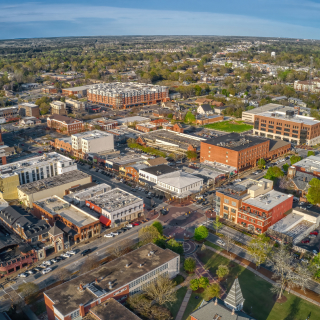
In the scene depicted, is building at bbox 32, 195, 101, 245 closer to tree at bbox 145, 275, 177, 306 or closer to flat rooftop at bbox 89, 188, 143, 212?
flat rooftop at bbox 89, 188, 143, 212

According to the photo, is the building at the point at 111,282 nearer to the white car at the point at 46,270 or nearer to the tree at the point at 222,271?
the tree at the point at 222,271

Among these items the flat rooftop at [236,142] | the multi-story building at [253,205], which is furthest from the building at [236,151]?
the multi-story building at [253,205]

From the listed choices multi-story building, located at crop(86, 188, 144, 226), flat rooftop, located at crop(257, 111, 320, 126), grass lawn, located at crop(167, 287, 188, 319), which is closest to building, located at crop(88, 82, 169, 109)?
flat rooftop, located at crop(257, 111, 320, 126)

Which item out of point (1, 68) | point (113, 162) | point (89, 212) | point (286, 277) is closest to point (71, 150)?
point (113, 162)

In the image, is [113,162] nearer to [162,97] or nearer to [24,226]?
[24,226]

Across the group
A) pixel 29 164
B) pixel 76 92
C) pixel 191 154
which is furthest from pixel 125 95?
pixel 29 164

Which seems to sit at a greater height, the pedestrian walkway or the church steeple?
the church steeple

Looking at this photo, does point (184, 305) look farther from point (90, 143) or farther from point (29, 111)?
point (29, 111)
